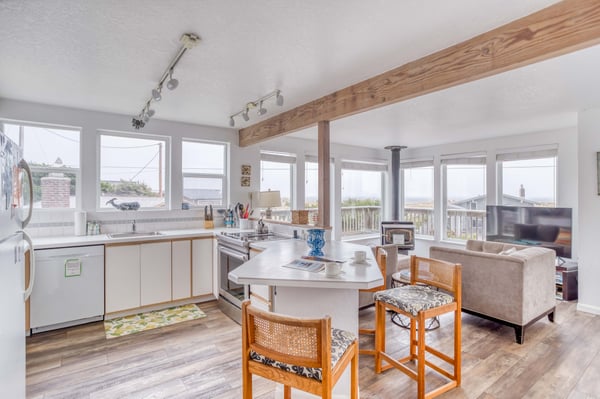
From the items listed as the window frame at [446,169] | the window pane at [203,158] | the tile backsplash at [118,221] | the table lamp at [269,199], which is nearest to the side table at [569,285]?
the window frame at [446,169]

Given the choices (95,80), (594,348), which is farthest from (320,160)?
(594,348)

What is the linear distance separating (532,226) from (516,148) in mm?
1412

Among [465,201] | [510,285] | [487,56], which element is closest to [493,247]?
[510,285]

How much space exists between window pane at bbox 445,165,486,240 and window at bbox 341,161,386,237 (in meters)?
1.45

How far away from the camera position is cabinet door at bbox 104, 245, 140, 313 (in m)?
3.31

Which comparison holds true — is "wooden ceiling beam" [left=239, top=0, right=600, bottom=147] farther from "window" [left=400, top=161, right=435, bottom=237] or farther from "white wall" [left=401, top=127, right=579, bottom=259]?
"window" [left=400, top=161, right=435, bottom=237]

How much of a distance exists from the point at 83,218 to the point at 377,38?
12.1ft

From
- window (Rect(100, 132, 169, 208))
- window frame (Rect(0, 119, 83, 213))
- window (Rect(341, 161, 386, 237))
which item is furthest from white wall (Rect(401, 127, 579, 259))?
window frame (Rect(0, 119, 83, 213))

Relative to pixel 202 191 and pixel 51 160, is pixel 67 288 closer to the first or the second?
pixel 51 160

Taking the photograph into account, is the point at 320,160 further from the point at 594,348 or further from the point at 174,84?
the point at 594,348

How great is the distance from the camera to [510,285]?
294 cm

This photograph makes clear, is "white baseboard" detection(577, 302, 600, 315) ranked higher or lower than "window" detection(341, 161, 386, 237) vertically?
lower

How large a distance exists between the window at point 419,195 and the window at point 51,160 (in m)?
6.04

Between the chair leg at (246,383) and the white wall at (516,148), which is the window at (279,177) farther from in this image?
the chair leg at (246,383)
